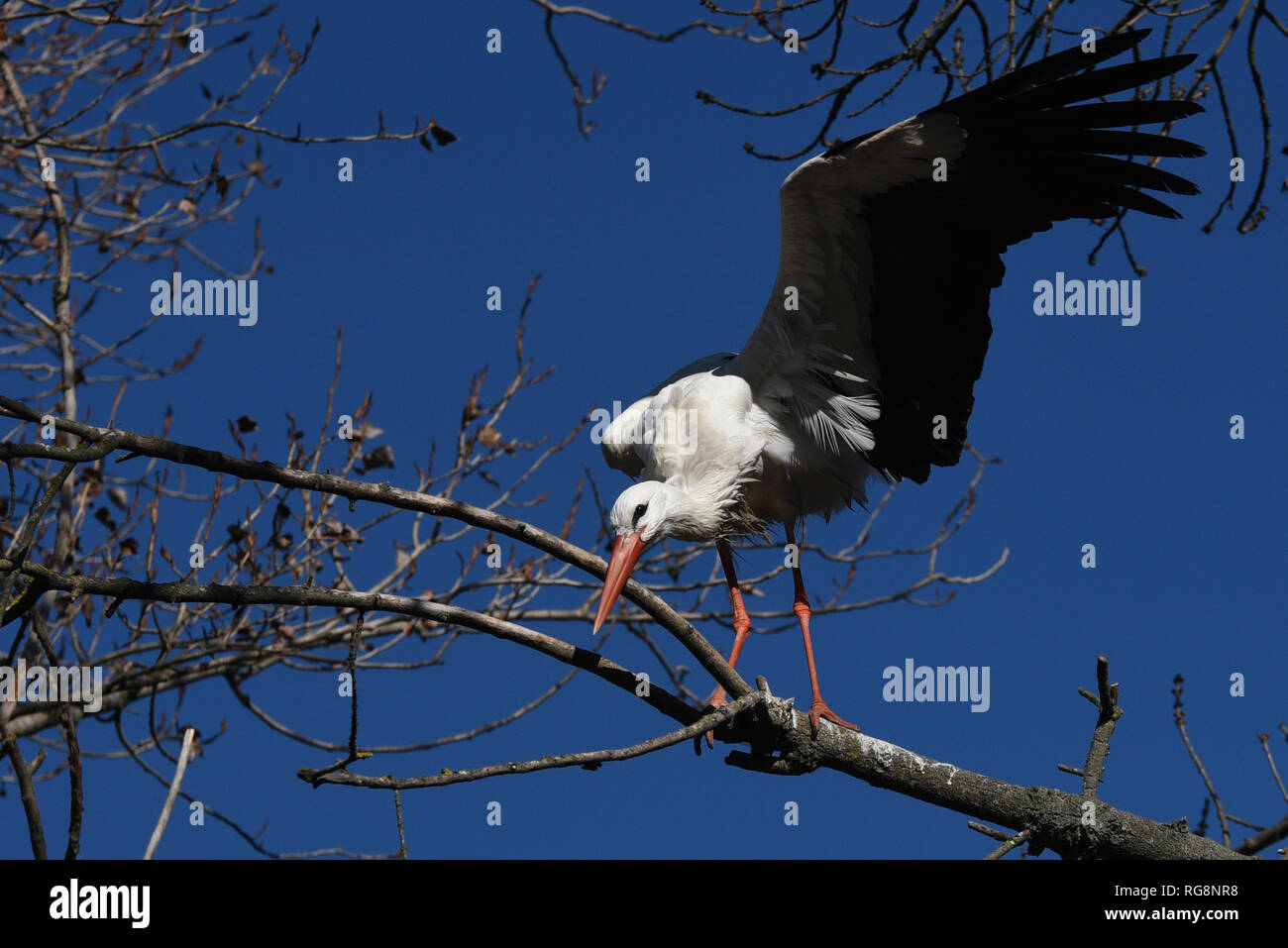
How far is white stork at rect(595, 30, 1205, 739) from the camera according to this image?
4863 millimetres

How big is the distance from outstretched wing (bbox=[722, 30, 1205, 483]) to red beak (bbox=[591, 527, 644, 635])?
1119 millimetres

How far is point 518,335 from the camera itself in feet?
24.0

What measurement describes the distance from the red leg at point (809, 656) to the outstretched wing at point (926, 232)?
59 centimetres

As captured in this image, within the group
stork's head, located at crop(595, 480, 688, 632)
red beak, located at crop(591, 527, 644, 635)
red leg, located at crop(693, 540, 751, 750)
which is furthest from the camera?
red leg, located at crop(693, 540, 751, 750)

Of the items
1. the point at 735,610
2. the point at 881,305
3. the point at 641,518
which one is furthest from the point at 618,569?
the point at 881,305

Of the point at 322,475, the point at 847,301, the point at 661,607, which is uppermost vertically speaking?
the point at 847,301
